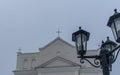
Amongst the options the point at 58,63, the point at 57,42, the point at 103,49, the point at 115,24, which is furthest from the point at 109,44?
the point at 57,42

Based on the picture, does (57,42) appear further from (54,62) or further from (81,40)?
(81,40)

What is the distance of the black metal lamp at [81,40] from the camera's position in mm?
Result: 6773

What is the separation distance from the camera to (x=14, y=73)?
90.1ft

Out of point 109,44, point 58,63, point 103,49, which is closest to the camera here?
point 103,49

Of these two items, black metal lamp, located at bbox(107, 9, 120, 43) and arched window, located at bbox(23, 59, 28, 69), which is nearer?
black metal lamp, located at bbox(107, 9, 120, 43)

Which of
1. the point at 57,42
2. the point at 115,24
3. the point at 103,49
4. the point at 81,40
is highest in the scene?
the point at 57,42

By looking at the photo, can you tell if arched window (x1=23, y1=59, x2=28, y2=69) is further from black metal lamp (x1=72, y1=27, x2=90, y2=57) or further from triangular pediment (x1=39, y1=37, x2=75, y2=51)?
black metal lamp (x1=72, y1=27, x2=90, y2=57)

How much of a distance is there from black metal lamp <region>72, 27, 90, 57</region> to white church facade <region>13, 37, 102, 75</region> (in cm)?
1869

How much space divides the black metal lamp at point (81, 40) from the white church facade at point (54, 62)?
61.3 ft

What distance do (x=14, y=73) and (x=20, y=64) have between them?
1176 millimetres

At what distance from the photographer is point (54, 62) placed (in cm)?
2639

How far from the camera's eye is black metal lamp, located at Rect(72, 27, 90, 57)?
22.2ft

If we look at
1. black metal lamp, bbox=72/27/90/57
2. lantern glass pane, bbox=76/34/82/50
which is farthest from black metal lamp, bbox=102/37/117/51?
lantern glass pane, bbox=76/34/82/50

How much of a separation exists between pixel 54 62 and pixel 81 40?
19695mm
